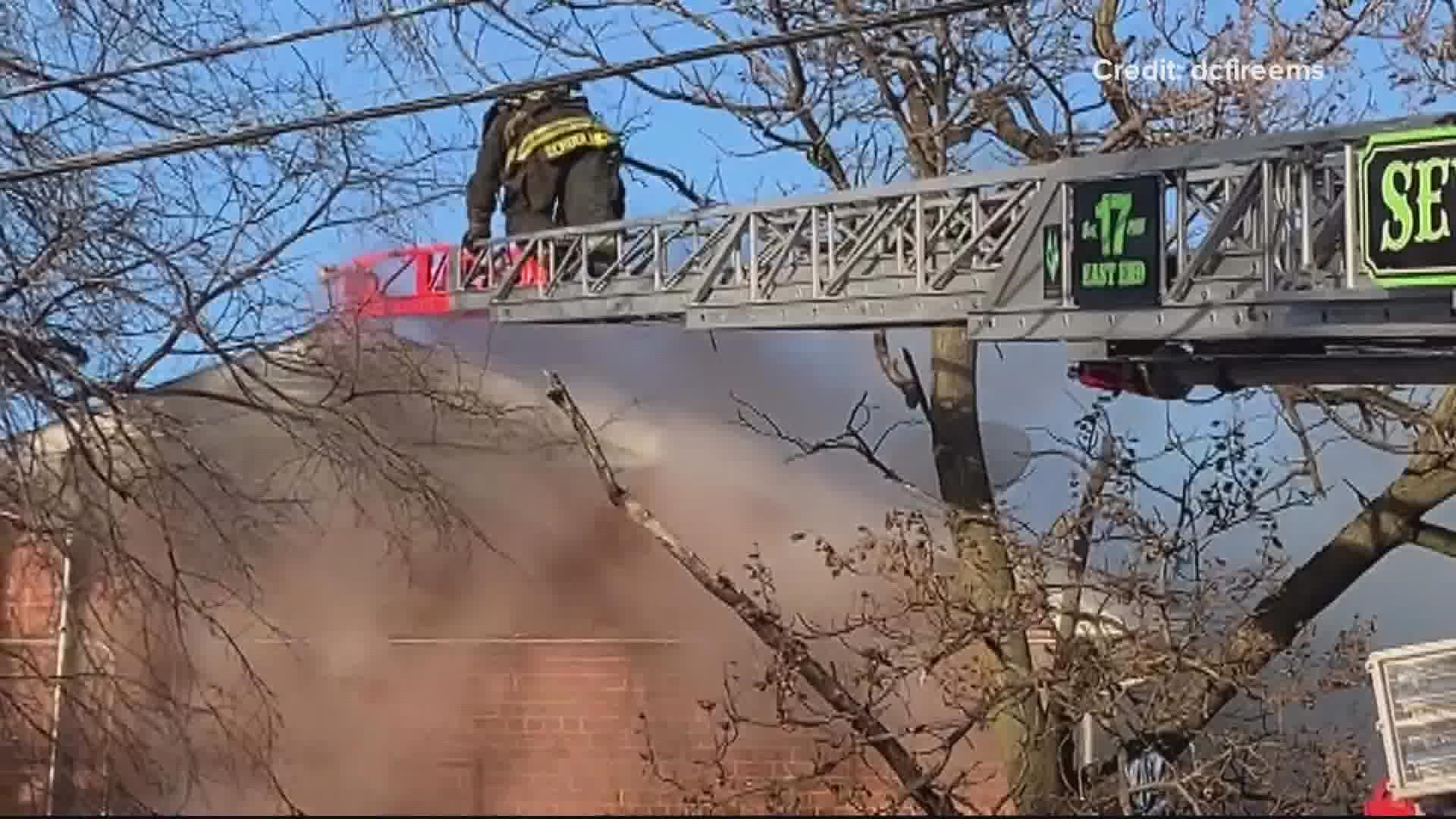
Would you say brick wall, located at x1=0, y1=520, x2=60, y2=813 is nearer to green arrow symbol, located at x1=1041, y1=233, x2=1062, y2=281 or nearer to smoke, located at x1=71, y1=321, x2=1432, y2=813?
smoke, located at x1=71, y1=321, x2=1432, y2=813

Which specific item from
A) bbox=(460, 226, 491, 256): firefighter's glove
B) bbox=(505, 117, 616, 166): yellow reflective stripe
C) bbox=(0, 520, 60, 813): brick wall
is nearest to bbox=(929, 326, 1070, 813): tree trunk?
bbox=(505, 117, 616, 166): yellow reflective stripe

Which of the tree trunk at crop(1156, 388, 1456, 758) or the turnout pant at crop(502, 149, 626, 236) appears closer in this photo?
the turnout pant at crop(502, 149, 626, 236)

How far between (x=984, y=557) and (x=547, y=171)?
288cm

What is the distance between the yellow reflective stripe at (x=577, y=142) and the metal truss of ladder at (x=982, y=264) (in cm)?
39

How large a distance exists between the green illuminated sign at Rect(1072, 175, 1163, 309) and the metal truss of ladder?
0.04m

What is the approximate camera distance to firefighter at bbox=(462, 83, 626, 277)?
9117mm

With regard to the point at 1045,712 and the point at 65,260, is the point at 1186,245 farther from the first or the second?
the point at 65,260

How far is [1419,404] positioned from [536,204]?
17.2 feet

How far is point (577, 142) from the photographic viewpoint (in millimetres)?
9141

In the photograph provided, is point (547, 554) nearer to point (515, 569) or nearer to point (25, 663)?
point (515, 569)

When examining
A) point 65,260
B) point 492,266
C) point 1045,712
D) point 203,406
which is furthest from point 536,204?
point 1045,712

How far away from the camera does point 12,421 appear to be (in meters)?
7.40

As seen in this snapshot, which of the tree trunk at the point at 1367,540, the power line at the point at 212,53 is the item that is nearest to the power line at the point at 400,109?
the power line at the point at 212,53

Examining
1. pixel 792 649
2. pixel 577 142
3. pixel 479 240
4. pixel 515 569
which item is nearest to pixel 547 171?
pixel 577 142
